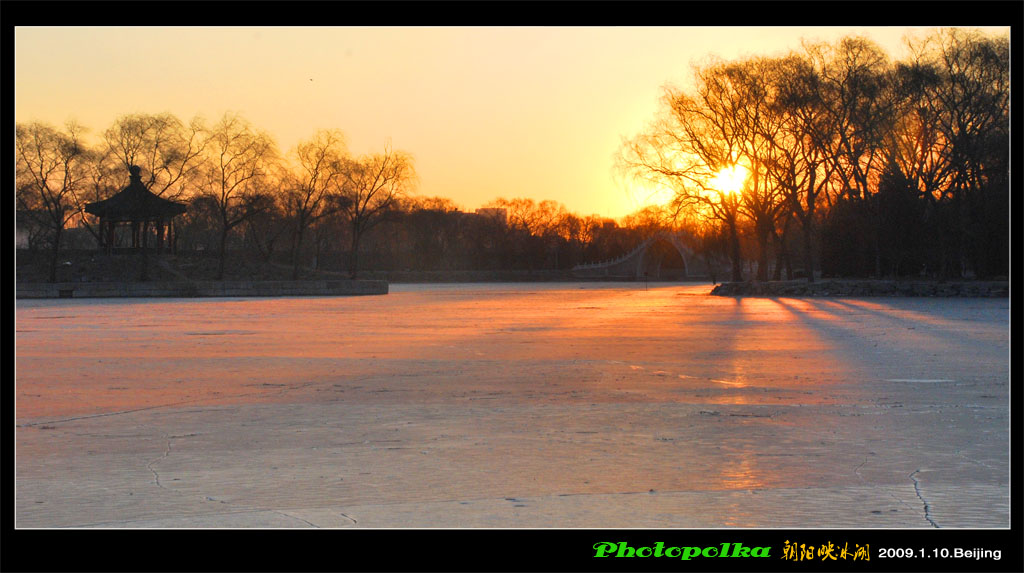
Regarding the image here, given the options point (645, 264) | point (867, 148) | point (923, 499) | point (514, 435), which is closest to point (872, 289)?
point (867, 148)

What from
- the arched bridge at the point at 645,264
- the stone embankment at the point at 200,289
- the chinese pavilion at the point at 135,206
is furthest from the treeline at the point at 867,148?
the arched bridge at the point at 645,264

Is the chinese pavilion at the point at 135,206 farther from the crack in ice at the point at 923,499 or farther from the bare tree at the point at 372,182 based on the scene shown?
the crack in ice at the point at 923,499

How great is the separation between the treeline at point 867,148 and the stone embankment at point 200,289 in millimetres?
19152

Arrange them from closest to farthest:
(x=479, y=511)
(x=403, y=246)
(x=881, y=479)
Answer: (x=479, y=511)
(x=881, y=479)
(x=403, y=246)

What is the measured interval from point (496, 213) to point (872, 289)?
109686mm

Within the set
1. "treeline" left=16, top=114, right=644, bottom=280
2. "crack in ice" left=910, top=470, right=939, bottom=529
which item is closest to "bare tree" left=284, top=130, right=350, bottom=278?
"treeline" left=16, top=114, right=644, bottom=280

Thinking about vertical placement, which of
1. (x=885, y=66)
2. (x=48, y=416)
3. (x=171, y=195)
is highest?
(x=885, y=66)

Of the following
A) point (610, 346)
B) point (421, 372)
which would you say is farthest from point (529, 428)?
point (610, 346)

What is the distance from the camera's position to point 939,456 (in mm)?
7668

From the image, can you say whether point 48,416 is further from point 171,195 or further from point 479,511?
point 171,195

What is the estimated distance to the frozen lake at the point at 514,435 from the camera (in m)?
6.07

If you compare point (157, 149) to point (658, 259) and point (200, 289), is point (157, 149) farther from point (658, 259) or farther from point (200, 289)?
point (658, 259)

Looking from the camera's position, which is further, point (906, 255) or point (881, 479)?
point (906, 255)

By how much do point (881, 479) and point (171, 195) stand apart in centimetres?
6792
